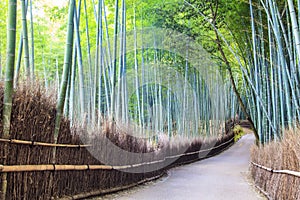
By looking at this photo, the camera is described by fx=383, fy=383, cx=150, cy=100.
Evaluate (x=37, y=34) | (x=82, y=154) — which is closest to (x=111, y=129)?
(x=82, y=154)

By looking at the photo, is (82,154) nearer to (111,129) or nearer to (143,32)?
(111,129)

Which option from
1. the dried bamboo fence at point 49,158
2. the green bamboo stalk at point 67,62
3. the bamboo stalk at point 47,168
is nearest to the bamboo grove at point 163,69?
the green bamboo stalk at point 67,62

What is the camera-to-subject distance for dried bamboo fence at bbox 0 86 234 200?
2932 millimetres

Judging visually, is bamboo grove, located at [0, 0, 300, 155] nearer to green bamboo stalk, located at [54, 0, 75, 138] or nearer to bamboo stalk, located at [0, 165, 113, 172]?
green bamboo stalk, located at [54, 0, 75, 138]

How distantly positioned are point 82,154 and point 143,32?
18.6 feet

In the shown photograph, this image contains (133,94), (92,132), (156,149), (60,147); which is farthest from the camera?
(133,94)

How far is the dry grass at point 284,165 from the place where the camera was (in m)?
3.10

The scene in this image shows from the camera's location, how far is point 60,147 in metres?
3.61

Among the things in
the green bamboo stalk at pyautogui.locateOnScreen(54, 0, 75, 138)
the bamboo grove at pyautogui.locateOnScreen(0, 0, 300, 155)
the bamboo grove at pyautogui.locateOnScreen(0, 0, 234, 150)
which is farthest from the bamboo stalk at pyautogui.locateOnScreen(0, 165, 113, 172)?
the bamboo grove at pyautogui.locateOnScreen(0, 0, 234, 150)

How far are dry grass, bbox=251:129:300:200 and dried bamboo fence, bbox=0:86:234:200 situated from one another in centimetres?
189

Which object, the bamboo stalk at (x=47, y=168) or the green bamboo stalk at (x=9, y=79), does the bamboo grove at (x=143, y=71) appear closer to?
the bamboo stalk at (x=47, y=168)

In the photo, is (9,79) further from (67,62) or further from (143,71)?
(143,71)

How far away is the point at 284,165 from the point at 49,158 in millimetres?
2181

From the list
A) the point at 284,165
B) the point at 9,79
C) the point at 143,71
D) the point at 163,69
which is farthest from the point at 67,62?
the point at 163,69
